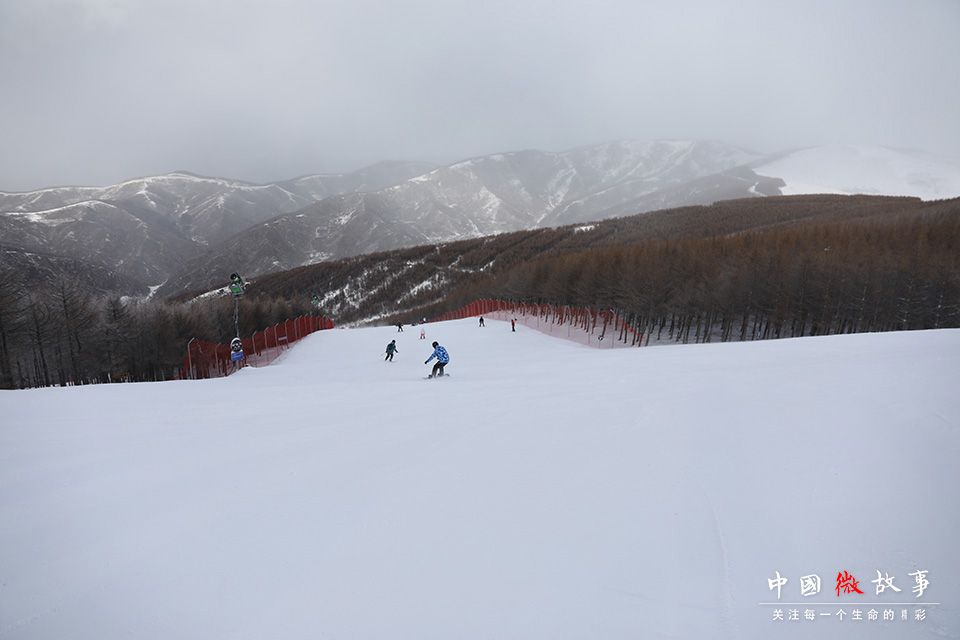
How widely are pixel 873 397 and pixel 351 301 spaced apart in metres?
157

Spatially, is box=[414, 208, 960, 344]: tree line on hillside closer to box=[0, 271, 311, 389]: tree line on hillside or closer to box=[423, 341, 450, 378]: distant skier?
box=[423, 341, 450, 378]: distant skier

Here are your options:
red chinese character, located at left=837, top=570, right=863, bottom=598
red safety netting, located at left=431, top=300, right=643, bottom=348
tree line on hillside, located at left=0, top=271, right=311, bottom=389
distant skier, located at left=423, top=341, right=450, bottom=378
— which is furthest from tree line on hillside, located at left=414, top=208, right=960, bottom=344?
tree line on hillside, located at left=0, top=271, right=311, bottom=389

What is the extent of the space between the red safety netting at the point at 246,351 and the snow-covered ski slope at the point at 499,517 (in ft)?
68.2

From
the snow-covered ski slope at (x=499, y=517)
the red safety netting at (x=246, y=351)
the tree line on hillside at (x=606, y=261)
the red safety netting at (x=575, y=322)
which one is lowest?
the red safety netting at (x=575, y=322)

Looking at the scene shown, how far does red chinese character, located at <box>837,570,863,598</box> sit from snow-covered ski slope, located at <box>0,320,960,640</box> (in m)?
0.05

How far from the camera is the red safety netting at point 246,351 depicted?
1201 inches

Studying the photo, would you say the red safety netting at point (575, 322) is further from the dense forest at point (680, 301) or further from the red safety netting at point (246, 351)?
the red safety netting at point (246, 351)

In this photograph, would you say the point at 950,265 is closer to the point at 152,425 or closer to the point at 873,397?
the point at 873,397

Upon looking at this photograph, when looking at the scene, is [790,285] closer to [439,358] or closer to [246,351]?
[439,358]

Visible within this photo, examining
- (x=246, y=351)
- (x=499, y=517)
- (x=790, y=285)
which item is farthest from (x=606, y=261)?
(x=499, y=517)

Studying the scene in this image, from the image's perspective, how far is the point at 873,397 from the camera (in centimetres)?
671

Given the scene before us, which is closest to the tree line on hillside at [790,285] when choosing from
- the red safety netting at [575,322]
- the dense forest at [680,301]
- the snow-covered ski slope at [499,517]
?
the dense forest at [680,301]

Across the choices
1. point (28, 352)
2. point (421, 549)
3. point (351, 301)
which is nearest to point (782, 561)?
point (421, 549)

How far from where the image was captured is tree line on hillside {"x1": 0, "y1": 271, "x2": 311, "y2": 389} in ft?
107
